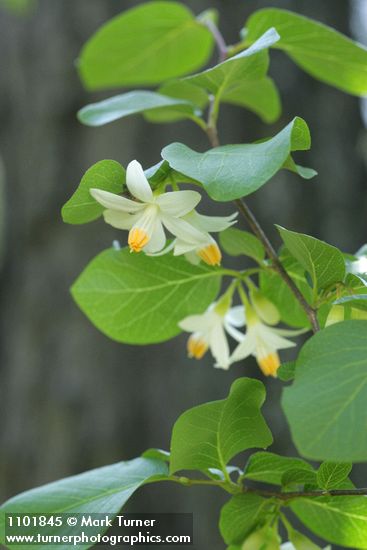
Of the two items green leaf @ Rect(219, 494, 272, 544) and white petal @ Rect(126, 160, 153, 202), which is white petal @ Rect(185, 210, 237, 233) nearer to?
white petal @ Rect(126, 160, 153, 202)

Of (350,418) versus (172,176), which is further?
(172,176)

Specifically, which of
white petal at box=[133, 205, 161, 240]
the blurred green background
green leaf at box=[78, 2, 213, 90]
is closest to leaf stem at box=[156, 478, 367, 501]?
white petal at box=[133, 205, 161, 240]

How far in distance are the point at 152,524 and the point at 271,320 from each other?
1.29 m

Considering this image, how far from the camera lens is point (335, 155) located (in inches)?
87.8

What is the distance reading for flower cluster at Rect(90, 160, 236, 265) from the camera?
598 millimetres

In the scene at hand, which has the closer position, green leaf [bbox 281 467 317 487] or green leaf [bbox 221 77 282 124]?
green leaf [bbox 281 467 317 487]

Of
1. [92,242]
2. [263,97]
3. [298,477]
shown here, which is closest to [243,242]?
[298,477]

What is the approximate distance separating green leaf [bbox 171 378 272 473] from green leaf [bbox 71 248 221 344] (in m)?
0.20

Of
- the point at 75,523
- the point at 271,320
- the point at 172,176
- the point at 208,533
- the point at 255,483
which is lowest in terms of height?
the point at 208,533

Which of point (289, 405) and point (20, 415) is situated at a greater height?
point (289, 405)

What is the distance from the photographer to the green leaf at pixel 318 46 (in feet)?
2.78

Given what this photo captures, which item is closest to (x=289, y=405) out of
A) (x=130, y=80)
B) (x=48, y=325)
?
(x=130, y=80)

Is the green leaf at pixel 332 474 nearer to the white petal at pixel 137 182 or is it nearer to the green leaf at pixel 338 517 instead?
the green leaf at pixel 338 517

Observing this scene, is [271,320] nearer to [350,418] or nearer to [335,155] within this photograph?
[350,418]
